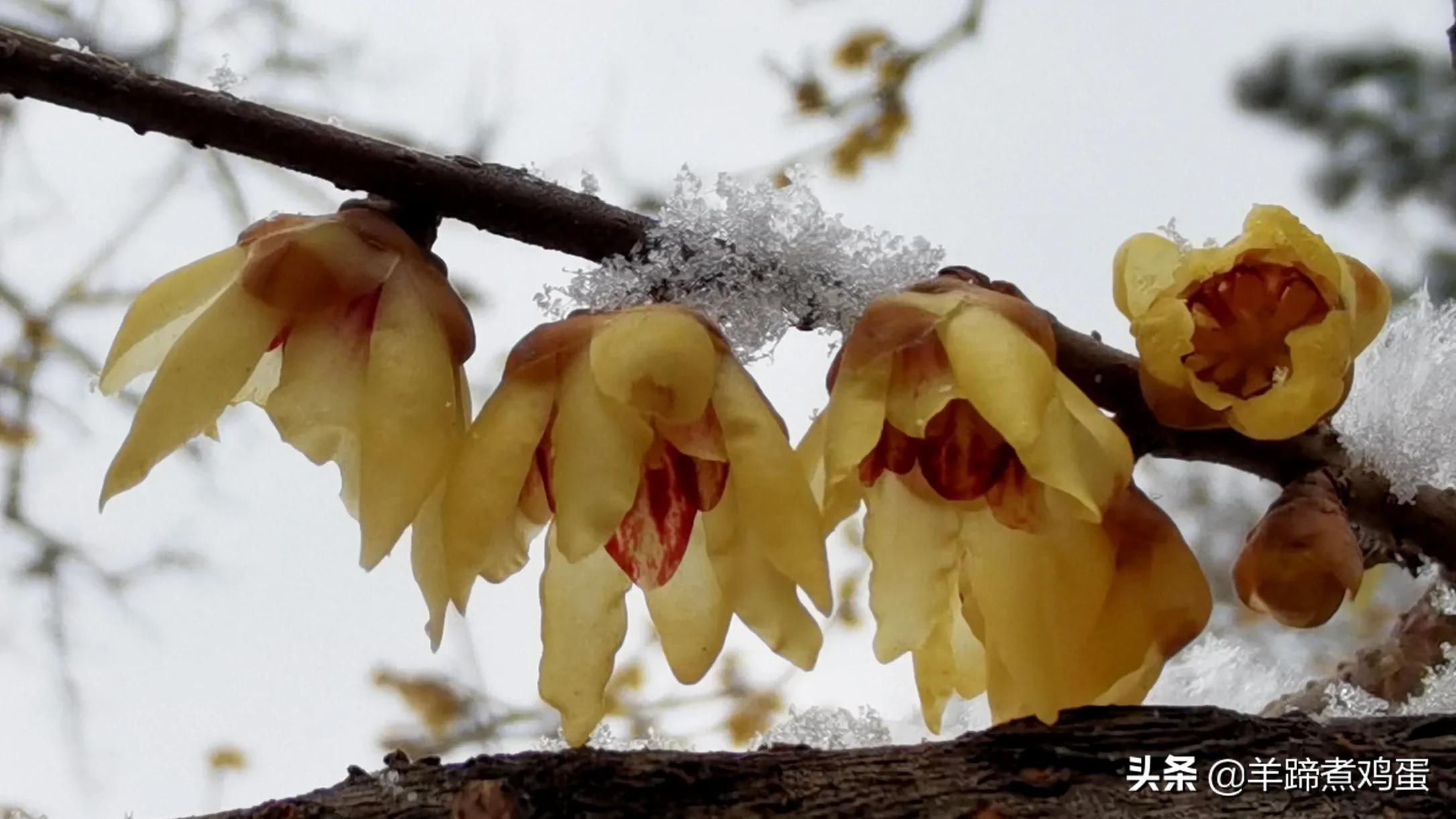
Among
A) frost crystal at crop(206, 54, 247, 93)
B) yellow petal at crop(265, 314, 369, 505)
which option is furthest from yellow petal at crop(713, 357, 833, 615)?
frost crystal at crop(206, 54, 247, 93)

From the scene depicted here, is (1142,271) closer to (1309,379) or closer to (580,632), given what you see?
(1309,379)

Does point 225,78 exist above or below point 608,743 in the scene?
above

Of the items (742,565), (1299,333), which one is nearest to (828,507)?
(742,565)

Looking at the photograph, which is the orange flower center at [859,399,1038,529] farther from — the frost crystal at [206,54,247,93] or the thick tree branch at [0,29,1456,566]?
the frost crystal at [206,54,247,93]

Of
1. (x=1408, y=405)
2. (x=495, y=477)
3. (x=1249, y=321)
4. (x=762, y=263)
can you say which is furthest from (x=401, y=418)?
(x=1408, y=405)

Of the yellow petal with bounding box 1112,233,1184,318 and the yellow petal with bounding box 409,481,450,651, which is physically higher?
the yellow petal with bounding box 1112,233,1184,318

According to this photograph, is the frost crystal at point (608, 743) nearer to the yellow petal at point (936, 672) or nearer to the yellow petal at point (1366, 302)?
the yellow petal at point (936, 672)

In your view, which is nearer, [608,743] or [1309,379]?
[1309,379]
